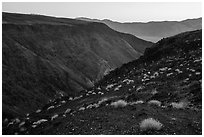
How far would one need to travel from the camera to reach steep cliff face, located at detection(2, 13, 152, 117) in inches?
1954

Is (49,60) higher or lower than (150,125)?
lower

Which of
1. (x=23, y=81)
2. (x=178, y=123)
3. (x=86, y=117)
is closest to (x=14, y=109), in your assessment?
(x=23, y=81)

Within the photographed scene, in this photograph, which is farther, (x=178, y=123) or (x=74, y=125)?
(x=74, y=125)

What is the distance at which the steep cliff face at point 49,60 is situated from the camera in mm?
49625

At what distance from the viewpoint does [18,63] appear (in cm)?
5800

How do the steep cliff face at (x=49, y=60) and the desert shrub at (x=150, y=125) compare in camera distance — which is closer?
the desert shrub at (x=150, y=125)

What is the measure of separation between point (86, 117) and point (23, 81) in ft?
133

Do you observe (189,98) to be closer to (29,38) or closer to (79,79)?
(79,79)

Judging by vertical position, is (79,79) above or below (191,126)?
below

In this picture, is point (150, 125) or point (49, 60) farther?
point (49, 60)

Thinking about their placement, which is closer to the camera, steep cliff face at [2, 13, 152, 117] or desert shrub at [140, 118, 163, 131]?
desert shrub at [140, 118, 163, 131]

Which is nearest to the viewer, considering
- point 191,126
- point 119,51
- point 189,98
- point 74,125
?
point 191,126

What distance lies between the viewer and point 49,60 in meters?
66.9

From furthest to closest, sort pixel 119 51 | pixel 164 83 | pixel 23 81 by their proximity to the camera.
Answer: pixel 119 51, pixel 23 81, pixel 164 83
